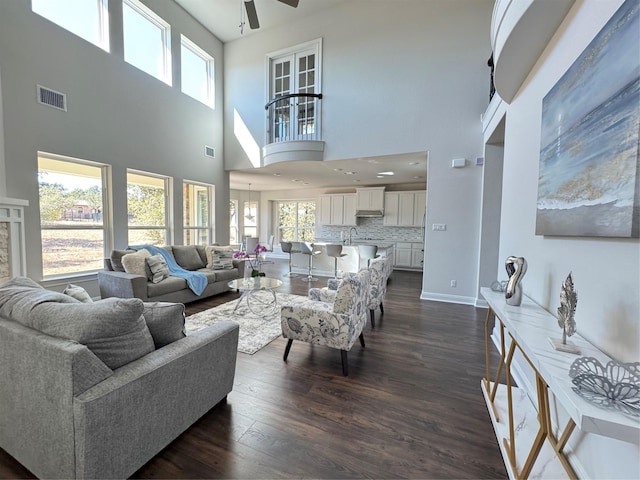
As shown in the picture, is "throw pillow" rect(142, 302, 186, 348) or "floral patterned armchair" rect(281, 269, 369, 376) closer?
"throw pillow" rect(142, 302, 186, 348)

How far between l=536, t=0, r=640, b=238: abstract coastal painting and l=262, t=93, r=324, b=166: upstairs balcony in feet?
13.9

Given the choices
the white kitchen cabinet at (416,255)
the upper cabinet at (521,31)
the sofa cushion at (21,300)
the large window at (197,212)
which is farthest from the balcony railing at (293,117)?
the sofa cushion at (21,300)

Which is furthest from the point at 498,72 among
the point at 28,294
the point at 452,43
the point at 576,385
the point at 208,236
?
the point at 208,236

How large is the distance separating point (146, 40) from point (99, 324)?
6.01 meters

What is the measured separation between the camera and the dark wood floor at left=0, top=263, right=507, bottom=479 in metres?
1.47

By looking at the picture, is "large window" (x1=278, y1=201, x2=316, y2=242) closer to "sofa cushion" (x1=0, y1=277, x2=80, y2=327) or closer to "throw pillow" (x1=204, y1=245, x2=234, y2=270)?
"throw pillow" (x1=204, y1=245, x2=234, y2=270)

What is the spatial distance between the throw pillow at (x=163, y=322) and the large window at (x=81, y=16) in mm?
4783

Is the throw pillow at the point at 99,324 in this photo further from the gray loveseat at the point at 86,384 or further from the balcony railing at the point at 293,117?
the balcony railing at the point at 293,117

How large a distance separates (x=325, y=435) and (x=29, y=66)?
5.43 m

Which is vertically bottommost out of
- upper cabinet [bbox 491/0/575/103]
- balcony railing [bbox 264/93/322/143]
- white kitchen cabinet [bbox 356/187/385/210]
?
white kitchen cabinet [bbox 356/187/385/210]

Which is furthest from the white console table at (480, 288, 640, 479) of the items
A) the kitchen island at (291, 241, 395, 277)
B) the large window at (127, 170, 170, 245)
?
the large window at (127, 170, 170, 245)

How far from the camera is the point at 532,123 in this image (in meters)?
2.14

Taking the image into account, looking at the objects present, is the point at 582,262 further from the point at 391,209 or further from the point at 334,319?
the point at 391,209

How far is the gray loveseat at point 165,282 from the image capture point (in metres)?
3.64
